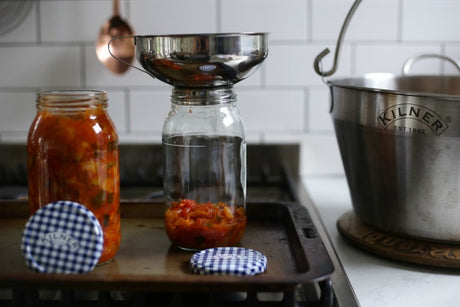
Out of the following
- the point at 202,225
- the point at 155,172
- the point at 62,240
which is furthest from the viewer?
the point at 155,172

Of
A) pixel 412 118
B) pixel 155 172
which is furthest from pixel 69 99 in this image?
pixel 155 172

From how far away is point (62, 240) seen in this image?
567 mm

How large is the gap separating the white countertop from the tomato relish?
0.49 feet

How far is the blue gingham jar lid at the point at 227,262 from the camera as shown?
22.0 inches

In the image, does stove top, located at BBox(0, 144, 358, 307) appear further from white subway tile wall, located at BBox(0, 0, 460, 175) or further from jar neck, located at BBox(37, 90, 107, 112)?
jar neck, located at BBox(37, 90, 107, 112)

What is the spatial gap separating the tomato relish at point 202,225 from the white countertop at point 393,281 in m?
0.15

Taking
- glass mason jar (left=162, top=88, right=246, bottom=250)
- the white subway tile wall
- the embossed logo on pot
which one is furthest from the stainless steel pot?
the white subway tile wall

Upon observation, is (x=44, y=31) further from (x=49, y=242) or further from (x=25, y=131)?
(x=49, y=242)

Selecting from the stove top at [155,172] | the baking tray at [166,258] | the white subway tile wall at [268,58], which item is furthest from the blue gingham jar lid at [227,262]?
the white subway tile wall at [268,58]

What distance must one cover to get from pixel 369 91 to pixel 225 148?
0.64 feet

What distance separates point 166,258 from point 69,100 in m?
0.20

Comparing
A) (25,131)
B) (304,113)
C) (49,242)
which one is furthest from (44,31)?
(49,242)

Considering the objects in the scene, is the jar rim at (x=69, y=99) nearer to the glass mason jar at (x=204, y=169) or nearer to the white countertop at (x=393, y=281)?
the glass mason jar at (x=204, y=169)

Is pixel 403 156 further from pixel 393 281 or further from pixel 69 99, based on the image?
pixel 69 99
